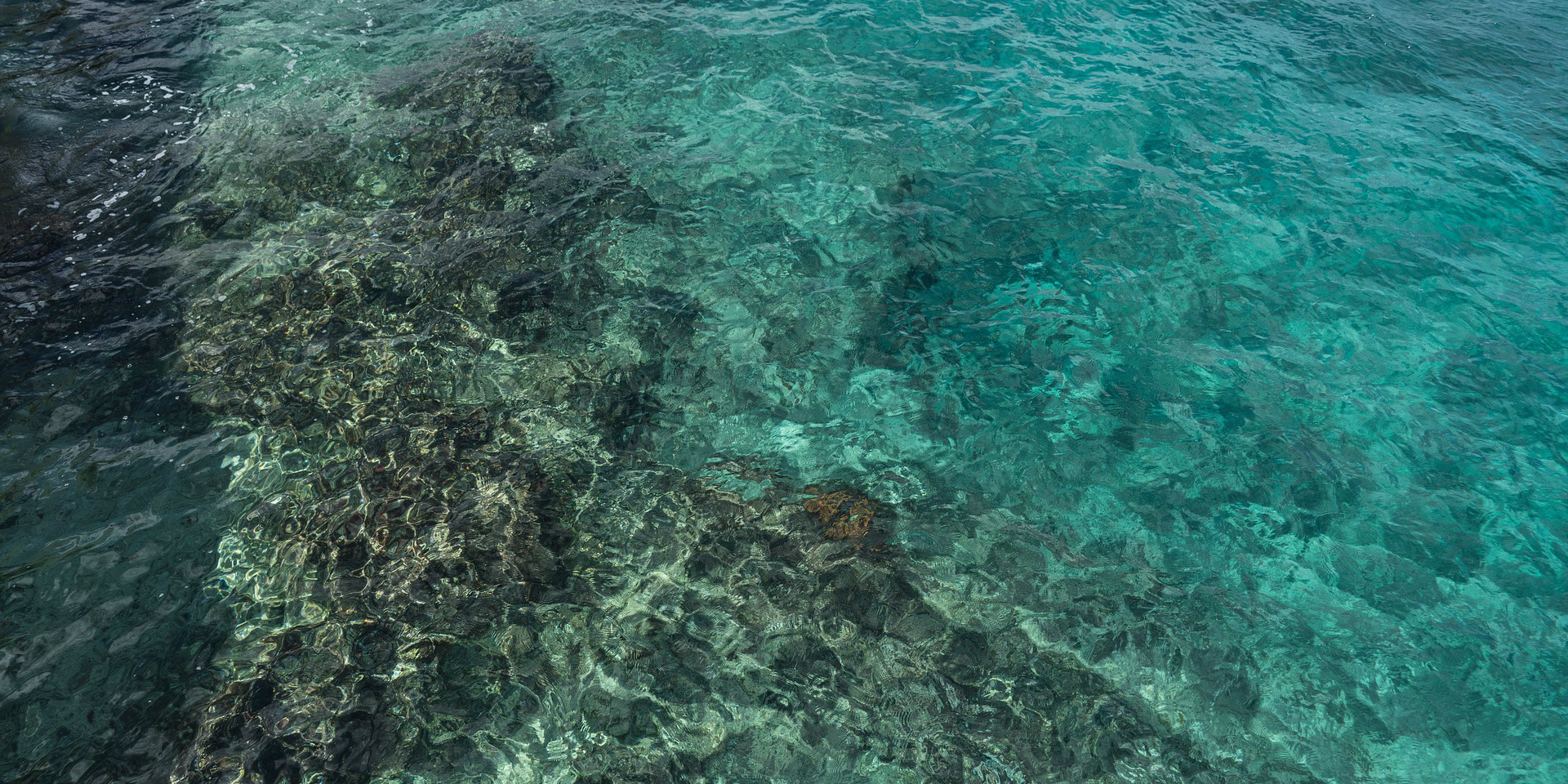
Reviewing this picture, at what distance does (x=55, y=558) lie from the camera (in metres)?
6.07

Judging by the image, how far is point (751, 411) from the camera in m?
8.11

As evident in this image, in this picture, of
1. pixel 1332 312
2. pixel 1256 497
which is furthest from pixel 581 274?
pixel 1332 312

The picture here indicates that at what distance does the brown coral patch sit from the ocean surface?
0.04 meters

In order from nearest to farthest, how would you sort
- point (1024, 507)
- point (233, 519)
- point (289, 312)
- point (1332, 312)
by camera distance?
point (233, 519)
point (1024, 507)
point (289, 312)
point (1332, 312)

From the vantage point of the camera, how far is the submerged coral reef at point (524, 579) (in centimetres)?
553

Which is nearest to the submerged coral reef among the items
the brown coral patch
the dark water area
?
the brown coral patch

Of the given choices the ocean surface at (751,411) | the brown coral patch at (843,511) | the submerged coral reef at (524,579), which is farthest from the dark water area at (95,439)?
the brown coral patch at (843,511)

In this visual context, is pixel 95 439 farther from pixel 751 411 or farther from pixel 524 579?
pixel 751 411

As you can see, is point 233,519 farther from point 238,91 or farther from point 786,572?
point 238,91

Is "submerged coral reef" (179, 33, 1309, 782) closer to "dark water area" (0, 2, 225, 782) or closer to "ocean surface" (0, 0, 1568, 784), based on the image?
"ocean surface" (0, 0, 1568, 784)

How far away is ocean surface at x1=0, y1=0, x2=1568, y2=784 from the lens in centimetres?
579

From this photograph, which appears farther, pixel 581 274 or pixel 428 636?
pixel 581 274

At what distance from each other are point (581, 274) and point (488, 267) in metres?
1.11

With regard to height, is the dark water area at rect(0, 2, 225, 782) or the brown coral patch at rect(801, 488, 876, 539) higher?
the dark water area at rect(0, 2, 225, 782)
